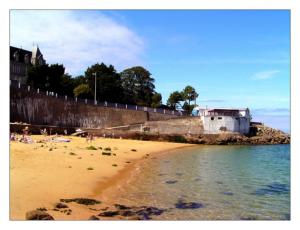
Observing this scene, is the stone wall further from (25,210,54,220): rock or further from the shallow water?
(25,210,54,220): rock

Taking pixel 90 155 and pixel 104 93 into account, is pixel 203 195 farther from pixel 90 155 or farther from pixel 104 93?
pixel 104 93

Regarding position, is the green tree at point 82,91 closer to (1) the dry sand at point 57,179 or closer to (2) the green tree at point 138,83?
(2) the green tree at point 138,83

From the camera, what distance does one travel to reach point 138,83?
291 feet

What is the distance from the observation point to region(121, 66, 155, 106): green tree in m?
87.5

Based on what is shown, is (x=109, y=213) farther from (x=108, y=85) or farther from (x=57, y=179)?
(x=108, y=85)

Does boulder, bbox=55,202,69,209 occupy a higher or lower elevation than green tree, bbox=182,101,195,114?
lower

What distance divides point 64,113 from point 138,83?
3838cm

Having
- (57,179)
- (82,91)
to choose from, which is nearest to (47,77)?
(82,91)

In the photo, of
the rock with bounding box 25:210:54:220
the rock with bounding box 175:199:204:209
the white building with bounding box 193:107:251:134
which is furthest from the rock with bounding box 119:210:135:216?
the white building with bounding box 193:107:251:134

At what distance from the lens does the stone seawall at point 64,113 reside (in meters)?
43.2

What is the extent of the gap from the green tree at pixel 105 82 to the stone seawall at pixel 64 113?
15.5 metres

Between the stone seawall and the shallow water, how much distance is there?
21.6 metres
